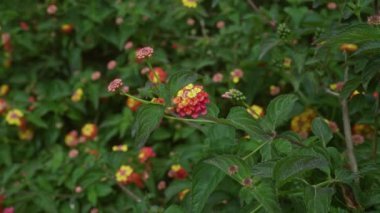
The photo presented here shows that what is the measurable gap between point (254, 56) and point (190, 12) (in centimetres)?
49

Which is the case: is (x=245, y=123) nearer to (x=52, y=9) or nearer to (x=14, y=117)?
(x=14, y=117)

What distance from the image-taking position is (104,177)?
2.07m

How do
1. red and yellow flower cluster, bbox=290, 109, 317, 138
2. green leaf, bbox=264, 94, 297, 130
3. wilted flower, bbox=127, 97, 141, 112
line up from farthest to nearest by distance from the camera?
wilted flower, bbox=127, 97, 141, 112, red and yellow flower cluster, bbox=290, 109, 317, 138, green leaf, bbox=264, 94, 297, 130

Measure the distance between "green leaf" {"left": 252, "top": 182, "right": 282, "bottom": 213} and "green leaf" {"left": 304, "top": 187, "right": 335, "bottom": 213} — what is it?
62 millimetres

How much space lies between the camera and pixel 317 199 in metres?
1.11

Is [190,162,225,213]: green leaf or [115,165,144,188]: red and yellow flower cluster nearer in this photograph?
[190,162,225,213]: green leaf

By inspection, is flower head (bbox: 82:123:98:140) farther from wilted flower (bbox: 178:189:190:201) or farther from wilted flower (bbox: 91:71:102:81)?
wilted flower (bbox: 178:189:190:201)

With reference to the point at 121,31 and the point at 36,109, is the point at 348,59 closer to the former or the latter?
the point at 121,31

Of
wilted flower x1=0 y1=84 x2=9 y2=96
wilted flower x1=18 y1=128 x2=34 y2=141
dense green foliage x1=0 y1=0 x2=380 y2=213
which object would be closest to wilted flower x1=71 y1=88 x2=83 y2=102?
dense green foliage x1=0 y1=0 x2=380 y2=213

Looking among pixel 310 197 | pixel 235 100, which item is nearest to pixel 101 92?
pixel 235 100

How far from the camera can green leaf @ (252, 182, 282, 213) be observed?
1.11m

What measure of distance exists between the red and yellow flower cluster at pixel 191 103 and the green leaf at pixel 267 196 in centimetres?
22

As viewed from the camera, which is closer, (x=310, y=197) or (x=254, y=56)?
(x=310, y=197)

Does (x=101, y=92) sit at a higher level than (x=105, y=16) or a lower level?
lower
